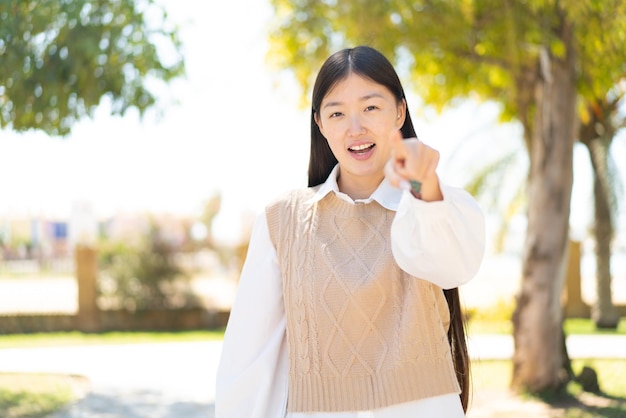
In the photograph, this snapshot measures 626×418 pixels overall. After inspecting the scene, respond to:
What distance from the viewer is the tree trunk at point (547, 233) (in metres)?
7.48

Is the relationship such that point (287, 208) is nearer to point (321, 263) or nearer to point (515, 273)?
point (321, 263)

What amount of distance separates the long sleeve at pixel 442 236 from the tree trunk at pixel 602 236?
36.0ft

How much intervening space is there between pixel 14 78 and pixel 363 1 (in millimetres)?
2992

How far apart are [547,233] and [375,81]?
18.7 feet

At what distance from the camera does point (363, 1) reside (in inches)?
298

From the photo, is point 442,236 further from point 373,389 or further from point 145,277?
point 145,277

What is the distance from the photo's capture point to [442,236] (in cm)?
183

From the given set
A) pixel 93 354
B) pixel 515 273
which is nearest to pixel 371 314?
pixel 93 354

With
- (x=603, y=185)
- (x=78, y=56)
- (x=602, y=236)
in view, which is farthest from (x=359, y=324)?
(x=602, y=236)

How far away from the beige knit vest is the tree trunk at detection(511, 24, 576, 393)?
18.4 feet

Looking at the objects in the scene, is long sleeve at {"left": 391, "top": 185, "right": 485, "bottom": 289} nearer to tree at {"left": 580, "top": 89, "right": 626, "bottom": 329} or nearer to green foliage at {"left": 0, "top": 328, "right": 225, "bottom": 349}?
tree at {"left": 580, "top": 89, "right": 626, "bottom": 329}

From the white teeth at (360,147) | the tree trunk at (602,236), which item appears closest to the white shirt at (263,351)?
the white teeth at (360,147)

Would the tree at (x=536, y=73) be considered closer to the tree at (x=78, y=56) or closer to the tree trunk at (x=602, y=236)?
the tree at (x=78, y=56)

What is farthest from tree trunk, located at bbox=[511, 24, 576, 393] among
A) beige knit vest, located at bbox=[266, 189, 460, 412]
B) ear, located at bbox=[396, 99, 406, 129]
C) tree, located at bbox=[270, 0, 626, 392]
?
beige knit vest, located at bbox=[266, 189, 460, 412]
